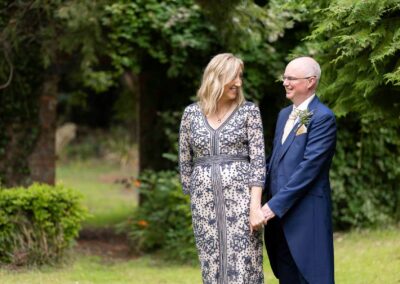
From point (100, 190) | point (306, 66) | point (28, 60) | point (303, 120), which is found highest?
point (28, 60)

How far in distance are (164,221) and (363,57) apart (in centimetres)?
500

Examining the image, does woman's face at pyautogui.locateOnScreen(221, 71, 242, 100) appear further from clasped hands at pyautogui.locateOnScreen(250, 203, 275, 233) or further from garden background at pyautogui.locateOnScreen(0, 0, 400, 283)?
garden background at pyautogui.locateOnScreen(0, 0, 400, 283)

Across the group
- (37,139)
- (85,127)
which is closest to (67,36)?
(37,139)

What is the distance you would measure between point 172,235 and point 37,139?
2.60 metres

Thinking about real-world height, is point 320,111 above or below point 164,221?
above

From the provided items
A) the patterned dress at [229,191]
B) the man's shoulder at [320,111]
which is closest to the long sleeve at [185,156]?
the patterned dress at [229,191]

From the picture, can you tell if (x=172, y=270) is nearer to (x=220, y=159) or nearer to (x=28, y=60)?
(x=28, y=60)

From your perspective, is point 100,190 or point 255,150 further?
point 100,190

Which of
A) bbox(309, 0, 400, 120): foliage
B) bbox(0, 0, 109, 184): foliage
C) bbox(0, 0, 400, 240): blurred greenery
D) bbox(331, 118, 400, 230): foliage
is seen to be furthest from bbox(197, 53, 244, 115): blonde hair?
bbox(331, 118, 400, 230): foliage

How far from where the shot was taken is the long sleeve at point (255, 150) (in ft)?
16.5

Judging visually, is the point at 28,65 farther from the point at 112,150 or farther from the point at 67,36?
the point at 112,150

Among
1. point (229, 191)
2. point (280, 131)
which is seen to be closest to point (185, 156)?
point (229, 191)

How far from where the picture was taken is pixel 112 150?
2538cm

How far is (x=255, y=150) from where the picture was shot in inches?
199
